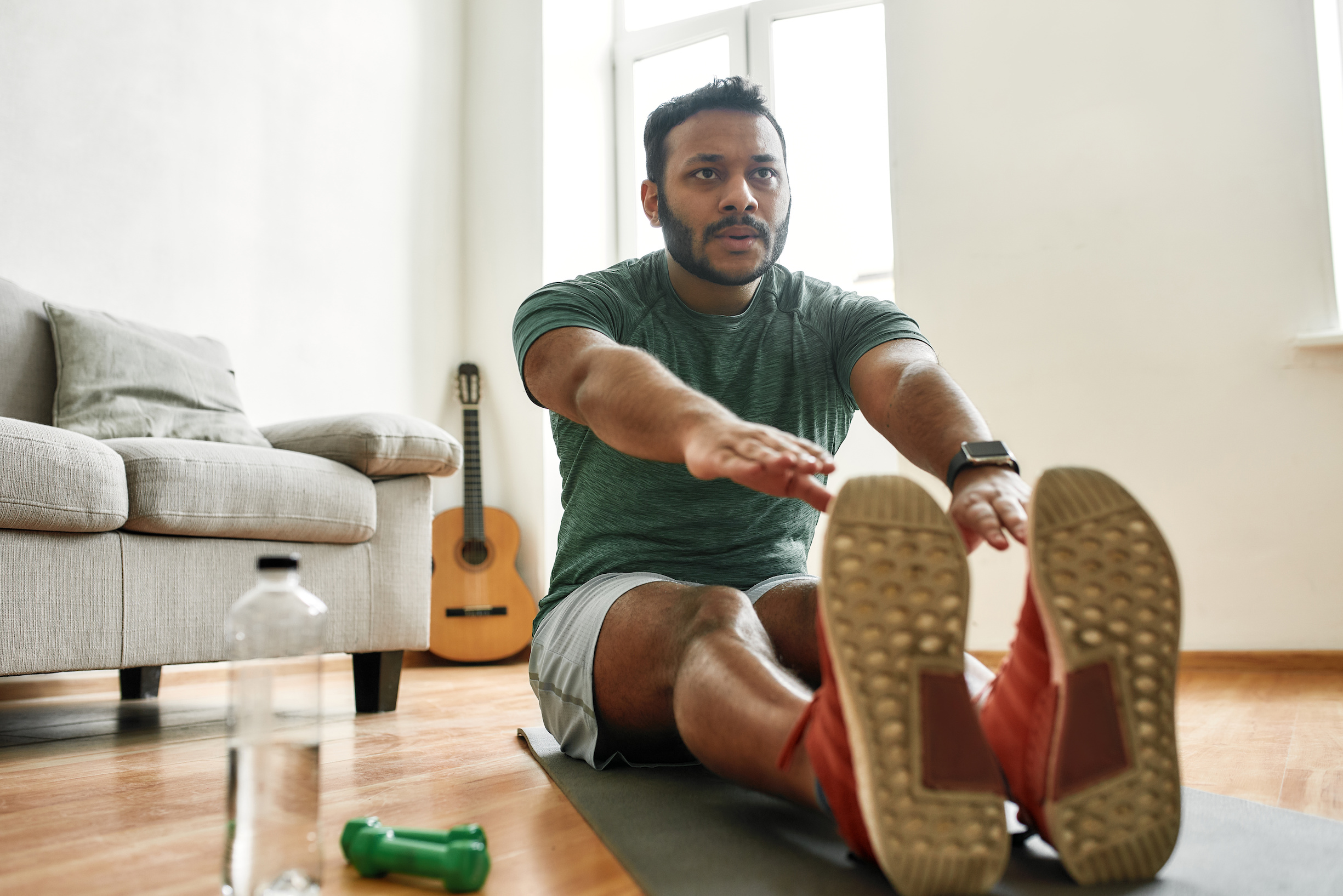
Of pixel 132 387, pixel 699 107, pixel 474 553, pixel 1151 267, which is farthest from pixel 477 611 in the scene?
pixel 1151 267

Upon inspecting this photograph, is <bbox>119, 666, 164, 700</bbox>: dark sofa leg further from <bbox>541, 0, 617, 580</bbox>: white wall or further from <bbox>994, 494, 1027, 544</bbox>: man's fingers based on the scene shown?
<bbox>994, 494, 1027, 544</bbox>: man's fingers

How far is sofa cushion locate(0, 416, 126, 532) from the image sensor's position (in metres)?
1.20

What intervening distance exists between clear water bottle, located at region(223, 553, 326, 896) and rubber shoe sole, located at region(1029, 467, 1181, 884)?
1.58 feet

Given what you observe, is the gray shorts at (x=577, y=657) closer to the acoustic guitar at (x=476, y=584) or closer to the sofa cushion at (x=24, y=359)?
the sofa cushion at (x=24, y=359)

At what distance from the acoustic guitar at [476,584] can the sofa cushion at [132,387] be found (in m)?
1.04

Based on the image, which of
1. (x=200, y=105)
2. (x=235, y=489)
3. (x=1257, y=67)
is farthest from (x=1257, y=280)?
(x=200, y=105)

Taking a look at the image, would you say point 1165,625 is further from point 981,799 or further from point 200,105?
point 200,105

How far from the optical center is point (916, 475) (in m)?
2.55

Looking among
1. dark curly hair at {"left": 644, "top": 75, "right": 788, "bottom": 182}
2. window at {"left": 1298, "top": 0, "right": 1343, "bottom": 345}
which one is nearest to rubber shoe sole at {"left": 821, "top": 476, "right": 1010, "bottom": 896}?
dark curly hair at {"left": 644, "top": 75, "right": 788, "bottom": 182}

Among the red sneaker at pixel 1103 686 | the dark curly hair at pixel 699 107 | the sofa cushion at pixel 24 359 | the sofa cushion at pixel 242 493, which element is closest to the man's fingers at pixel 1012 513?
the red sneaker at pixel 1103 686

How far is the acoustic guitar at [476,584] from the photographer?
2.86 metres

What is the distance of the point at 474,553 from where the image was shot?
9.79 ft

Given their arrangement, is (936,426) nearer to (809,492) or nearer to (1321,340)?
(809,492)

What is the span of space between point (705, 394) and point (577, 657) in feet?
1.20
